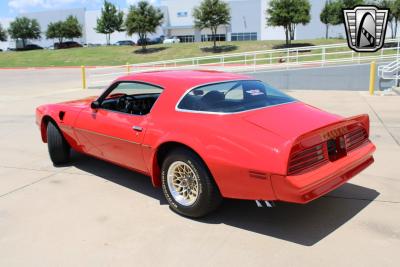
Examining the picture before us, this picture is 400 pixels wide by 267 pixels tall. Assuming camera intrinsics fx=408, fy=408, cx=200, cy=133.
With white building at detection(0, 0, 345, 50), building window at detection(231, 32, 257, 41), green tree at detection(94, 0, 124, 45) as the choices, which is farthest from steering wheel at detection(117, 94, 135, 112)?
building window at detection(231, 32, 257, 41)

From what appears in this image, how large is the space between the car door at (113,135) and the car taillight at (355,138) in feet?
6.90

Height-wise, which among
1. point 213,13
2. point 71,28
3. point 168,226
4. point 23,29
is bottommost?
point 168,226

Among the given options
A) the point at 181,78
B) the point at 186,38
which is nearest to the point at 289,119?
the point at 181,78

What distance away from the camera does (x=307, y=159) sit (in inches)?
139

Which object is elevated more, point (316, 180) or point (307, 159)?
point (307, 159)

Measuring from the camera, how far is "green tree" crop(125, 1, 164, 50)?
47.6 m

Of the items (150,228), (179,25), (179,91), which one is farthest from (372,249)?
(179,25)

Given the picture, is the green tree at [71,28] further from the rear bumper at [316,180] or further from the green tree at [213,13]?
the rear bumper at [316,180]

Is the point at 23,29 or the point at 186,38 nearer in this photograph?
the point at 23,29

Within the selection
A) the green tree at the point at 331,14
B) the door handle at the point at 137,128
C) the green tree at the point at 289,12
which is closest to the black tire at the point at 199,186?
the door handle at the point at 137,128

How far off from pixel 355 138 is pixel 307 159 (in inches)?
37.9

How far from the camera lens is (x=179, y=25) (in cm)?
7875

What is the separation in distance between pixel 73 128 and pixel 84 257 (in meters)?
2.47

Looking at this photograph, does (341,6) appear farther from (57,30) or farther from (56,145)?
(56,145)
